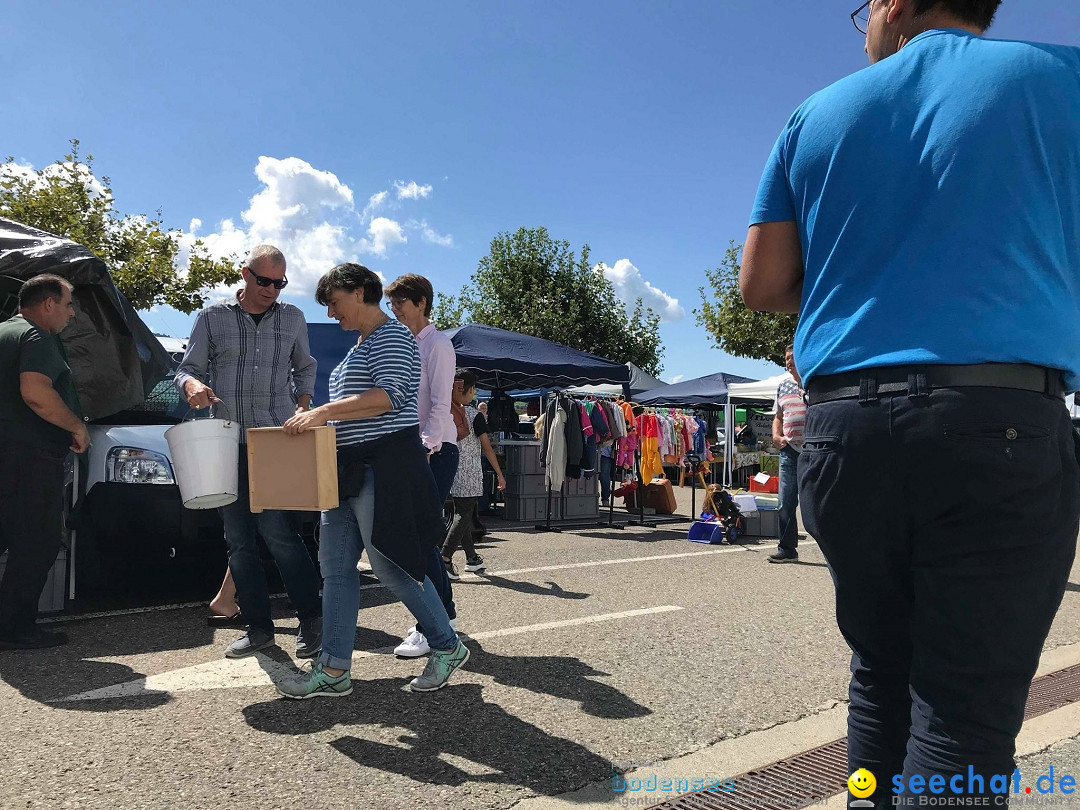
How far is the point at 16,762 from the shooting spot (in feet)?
9.30

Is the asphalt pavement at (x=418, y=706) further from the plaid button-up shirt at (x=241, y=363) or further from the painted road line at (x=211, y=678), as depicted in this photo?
the plaid button-up shirt at (x=241, y=363)

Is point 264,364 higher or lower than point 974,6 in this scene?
lower

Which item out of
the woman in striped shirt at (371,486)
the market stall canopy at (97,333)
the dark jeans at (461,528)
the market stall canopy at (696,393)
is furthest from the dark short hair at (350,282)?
the market stall canopy at (696,393)

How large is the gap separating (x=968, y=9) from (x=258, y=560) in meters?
4.06

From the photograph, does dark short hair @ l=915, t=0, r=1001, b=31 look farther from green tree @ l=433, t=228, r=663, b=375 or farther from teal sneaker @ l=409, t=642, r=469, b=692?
green tree @ l=433, t=228, r=663, b=375

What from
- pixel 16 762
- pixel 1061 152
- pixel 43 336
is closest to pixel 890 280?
pixel 1061 152

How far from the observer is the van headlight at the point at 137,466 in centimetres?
516

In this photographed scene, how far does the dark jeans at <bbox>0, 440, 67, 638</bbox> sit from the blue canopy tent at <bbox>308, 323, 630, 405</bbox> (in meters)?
5.57

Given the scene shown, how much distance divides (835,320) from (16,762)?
3065 mm

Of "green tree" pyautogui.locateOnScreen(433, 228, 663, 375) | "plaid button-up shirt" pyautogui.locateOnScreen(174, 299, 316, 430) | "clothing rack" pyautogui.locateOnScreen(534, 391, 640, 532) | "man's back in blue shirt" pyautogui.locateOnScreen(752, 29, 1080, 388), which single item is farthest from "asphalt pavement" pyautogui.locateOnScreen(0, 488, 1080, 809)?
"green tree" pyautogui.locateOnScreen(433, 228, 663, 375)

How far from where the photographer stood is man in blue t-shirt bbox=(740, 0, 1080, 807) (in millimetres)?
1401

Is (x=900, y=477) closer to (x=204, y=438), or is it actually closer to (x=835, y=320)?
(x=835, y=320)

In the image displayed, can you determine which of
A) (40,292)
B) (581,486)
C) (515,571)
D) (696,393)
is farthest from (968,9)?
(696,393)

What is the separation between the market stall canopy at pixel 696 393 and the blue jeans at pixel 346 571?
15855 mm
